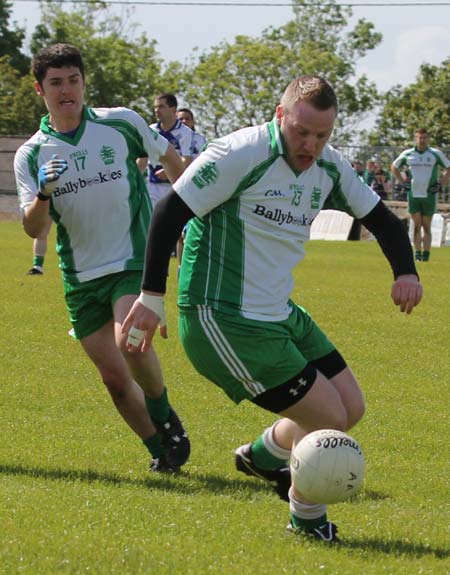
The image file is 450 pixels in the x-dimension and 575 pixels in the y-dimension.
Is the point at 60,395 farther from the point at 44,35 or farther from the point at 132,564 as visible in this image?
the point at 44,35

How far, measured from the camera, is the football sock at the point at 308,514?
523 cm

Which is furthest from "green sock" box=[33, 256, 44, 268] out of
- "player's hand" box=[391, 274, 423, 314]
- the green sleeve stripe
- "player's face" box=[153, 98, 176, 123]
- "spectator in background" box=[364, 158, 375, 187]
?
"spectator in background" box=[364, 158, 375, 187]

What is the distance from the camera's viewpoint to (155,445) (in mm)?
6805

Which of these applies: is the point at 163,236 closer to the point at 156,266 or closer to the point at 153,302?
the point at 156,266

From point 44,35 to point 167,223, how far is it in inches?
2864

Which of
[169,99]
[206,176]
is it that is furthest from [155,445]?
[169,99]

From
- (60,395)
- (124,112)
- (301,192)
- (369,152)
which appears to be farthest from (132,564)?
(369,152)

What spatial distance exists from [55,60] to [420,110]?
51.5 meters

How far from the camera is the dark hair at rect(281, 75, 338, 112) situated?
505cm

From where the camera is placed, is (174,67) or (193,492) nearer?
(193,492)

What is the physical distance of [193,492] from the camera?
6285mm

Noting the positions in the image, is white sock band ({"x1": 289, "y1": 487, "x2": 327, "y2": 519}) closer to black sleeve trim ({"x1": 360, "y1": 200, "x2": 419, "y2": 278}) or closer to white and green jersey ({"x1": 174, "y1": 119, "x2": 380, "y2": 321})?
white and green jersey ({"x1": 174, "y1": 119, "x2": 380, "y2": 321})

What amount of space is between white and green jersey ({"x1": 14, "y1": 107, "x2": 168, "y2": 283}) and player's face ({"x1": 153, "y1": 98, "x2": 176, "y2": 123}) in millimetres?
10811

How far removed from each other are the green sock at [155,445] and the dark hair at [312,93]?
7.87 feet
